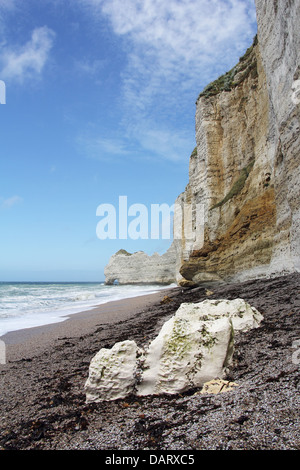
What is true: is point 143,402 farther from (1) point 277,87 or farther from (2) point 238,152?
(2) point 238,152

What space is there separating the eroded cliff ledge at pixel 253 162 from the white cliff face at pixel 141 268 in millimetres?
26145

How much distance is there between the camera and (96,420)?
8.67ft

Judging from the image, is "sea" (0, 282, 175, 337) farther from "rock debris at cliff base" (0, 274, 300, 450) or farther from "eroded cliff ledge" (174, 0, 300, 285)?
"eroded cliff ledge" (174, 0, 300, 285)

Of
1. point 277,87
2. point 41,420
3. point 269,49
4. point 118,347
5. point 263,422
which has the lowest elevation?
point 41,420

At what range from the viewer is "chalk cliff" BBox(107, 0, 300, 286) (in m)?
8.38

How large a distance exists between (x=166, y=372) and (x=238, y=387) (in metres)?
0.74

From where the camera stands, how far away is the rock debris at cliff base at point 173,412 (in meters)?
2.07

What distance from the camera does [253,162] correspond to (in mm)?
14344

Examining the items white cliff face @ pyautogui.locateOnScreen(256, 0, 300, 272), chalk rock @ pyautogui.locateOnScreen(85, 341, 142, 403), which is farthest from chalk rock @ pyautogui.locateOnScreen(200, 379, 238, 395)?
white cliff face @ pyautogui.locateOnScreen(256, 0, 300, 272)

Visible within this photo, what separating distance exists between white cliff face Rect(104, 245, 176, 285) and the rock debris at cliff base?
42930 millimetres

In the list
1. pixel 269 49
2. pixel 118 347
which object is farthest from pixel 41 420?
pixel 269 49

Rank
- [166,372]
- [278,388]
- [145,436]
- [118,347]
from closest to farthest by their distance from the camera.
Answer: [145,436]
[278,388]
[166,372]
[118,347]

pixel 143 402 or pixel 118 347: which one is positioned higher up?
pixel 118 347

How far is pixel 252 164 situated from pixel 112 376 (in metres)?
13.6
